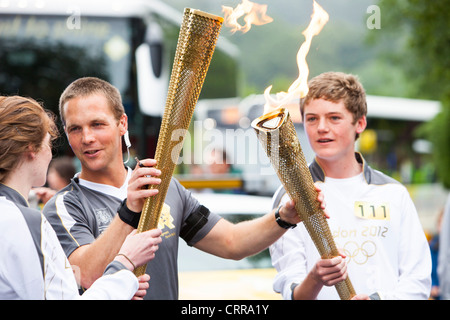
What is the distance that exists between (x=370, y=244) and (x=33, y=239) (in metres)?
1.47

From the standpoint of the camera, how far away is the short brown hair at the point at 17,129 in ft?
6.12

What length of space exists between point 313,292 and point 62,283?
111 cm

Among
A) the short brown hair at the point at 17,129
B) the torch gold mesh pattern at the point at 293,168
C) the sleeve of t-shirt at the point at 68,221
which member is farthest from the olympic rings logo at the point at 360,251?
the short brown hair at the point at 17,129

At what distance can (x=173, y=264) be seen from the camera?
2455 millimetres

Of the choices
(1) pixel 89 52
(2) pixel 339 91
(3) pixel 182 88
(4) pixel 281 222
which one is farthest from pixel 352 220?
(1) pixel 89 52

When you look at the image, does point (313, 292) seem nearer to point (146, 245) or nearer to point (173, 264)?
point (173, 264)

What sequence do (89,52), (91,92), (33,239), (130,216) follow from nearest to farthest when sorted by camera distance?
(33,239), (130,216), (91,92), (89,52)

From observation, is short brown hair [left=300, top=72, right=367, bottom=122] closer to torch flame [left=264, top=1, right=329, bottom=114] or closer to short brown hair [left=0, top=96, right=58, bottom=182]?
torch flame [left=264, top=1, right=329, bottom=114]

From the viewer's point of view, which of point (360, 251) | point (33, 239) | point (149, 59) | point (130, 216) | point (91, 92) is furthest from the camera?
point (149, 59)

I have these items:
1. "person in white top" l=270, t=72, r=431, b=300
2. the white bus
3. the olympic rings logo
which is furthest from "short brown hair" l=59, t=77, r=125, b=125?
the white bus

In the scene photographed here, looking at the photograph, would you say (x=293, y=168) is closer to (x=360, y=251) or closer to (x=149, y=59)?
(x=360, y=251)

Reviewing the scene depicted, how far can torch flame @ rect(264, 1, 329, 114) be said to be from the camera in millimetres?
→ 2264

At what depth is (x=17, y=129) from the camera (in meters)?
1.88
